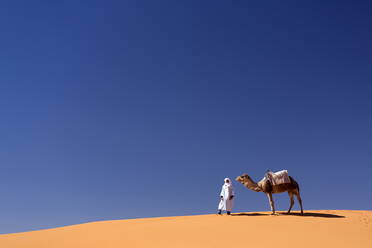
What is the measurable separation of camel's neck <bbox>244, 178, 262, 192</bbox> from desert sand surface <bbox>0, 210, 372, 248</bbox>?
354 cm

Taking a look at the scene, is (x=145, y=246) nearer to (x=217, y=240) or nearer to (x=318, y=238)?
(x=217, y=240)

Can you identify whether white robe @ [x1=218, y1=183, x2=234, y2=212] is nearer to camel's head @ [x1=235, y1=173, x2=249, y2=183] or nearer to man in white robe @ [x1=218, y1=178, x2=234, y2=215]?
man in white robe @ [x1=218, y1=178, x2=234, y2=215]

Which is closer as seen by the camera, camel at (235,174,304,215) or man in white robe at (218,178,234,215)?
man in white robe at (218,178,234,215)

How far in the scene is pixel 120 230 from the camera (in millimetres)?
12945

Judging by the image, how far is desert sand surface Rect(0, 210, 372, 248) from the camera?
35.2 feet

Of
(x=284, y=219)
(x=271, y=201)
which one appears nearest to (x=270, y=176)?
(x=271, y=201)

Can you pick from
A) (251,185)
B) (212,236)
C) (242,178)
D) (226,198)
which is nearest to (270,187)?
(251,185)

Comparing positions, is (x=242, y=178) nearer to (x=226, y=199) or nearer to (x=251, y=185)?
(x=251, y=185)

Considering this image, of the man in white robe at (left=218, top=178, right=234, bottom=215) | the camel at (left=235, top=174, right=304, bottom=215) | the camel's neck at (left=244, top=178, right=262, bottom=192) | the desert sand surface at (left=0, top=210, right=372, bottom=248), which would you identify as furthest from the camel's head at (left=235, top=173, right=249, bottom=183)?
the desert sand surface at (left=0, top=210, right=372, bottom=248)

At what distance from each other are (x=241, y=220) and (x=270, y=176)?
4315 mm

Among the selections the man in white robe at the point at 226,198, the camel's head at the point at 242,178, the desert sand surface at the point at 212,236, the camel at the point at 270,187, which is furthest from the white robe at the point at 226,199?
the desert sand surface at the point at 212,236

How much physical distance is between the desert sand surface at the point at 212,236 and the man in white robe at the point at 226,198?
8.29ft

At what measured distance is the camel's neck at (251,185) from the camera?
1795cm

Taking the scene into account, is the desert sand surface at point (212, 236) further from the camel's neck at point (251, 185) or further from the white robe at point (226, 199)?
the camel's neck at point (251, 185)
